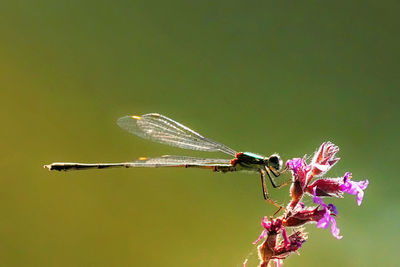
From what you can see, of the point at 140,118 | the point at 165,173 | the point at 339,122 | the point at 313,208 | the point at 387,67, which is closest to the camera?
the point at 313,208

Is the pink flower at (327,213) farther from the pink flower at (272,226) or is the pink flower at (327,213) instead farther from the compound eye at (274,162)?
the compound eye at (274,162)

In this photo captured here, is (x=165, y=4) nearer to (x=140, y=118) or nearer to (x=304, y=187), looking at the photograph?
(x=140, y=118)

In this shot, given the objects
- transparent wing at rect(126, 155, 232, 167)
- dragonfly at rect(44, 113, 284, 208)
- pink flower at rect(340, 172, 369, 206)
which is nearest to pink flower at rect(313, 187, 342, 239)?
pink flower at rect(340, 172, 369, 206)

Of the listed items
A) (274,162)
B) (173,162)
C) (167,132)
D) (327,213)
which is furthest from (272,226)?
(167,132)

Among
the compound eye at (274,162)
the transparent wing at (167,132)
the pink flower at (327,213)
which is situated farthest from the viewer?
the transparent wing at (167,132)

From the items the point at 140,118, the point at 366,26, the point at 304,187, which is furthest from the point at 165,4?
the point at 304,187

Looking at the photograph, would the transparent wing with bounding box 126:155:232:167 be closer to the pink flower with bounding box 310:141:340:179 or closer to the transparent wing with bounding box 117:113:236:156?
the transparent wing with bounding box 117:113:236:156

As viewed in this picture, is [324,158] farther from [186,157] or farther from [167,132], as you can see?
[167,132]

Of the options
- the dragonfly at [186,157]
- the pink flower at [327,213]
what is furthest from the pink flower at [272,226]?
the dragonfly at [186,157]
